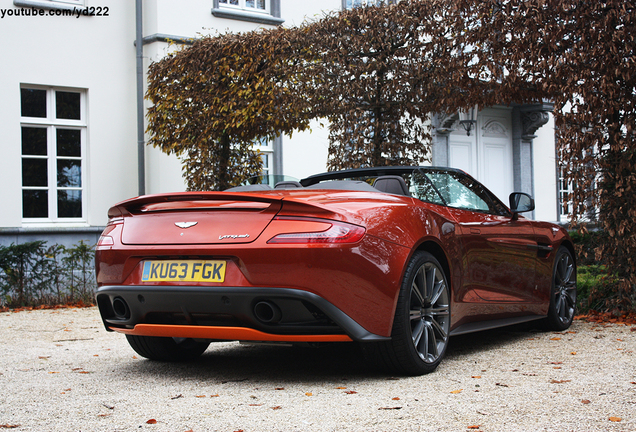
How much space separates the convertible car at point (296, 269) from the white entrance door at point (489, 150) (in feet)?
42.3

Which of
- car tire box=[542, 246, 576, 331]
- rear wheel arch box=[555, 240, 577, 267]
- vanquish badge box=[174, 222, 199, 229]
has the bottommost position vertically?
car tire box=[542, 246, 576, 331]

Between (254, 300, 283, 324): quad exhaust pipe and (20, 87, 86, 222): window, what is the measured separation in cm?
928

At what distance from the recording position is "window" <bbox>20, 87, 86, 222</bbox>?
39.4ft

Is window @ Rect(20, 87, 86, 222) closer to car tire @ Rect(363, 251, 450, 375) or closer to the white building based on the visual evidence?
the white building

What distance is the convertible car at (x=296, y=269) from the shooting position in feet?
12.2

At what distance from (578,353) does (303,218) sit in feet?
7.81

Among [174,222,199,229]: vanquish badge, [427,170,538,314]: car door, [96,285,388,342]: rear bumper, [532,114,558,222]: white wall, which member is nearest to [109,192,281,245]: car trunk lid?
[174,222,199,229]: vanquish badge

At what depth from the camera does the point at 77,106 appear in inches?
493

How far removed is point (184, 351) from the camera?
4949mm

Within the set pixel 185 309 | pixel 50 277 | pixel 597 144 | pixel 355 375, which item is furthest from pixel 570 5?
pixel 50 277

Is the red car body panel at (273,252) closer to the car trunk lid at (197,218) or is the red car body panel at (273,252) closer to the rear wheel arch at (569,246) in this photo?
the car trunk lid at (197,218)

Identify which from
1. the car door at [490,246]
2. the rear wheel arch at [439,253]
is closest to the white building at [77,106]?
the car door at [490,246]

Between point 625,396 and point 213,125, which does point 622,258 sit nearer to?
point 625,396

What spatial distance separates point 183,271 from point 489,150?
15.1 metres
